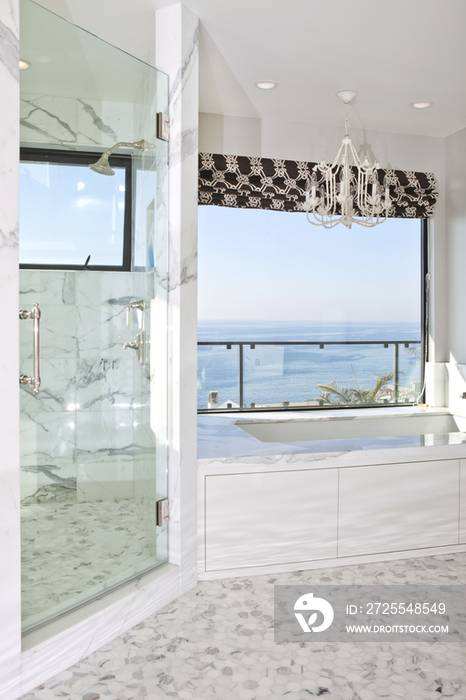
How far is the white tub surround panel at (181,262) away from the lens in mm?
2410

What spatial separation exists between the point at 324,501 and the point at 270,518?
0.94 ft

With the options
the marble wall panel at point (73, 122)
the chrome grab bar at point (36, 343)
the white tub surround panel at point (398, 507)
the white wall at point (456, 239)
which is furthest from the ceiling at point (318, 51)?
the white tub surround panel at point (398, 507)

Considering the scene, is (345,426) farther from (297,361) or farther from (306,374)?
(297,361)

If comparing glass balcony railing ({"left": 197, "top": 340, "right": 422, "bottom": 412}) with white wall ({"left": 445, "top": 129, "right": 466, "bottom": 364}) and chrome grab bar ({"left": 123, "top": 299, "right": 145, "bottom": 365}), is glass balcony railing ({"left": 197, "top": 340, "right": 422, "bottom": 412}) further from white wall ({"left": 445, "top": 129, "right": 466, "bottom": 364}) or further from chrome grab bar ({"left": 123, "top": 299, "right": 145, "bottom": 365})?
chrome grab bar ({"left": 123, "top": 299, "right": 145, "bottom": 365})

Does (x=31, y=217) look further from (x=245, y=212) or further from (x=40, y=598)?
(x=245, y=212)

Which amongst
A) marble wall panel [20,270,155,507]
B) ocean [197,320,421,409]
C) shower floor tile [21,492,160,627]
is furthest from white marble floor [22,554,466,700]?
ocean [197,320,421,409]

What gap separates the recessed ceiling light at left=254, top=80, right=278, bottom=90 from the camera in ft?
10.6

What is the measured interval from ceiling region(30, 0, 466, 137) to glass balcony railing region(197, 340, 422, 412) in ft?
5.51

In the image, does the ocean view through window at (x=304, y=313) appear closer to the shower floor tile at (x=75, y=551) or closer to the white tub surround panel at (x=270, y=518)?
the white tub surround panel at (x=270, y=518)

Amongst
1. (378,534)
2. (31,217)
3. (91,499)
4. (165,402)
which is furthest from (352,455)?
A: (31,217)

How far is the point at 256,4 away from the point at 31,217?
1449 mm

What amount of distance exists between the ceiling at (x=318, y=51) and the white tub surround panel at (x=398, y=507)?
7.06 ft

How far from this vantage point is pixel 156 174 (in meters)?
2.38

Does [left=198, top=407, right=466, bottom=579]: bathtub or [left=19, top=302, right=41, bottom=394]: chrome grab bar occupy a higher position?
[left=19, top=302, right=41, bottom=394]: chrome grab bar
